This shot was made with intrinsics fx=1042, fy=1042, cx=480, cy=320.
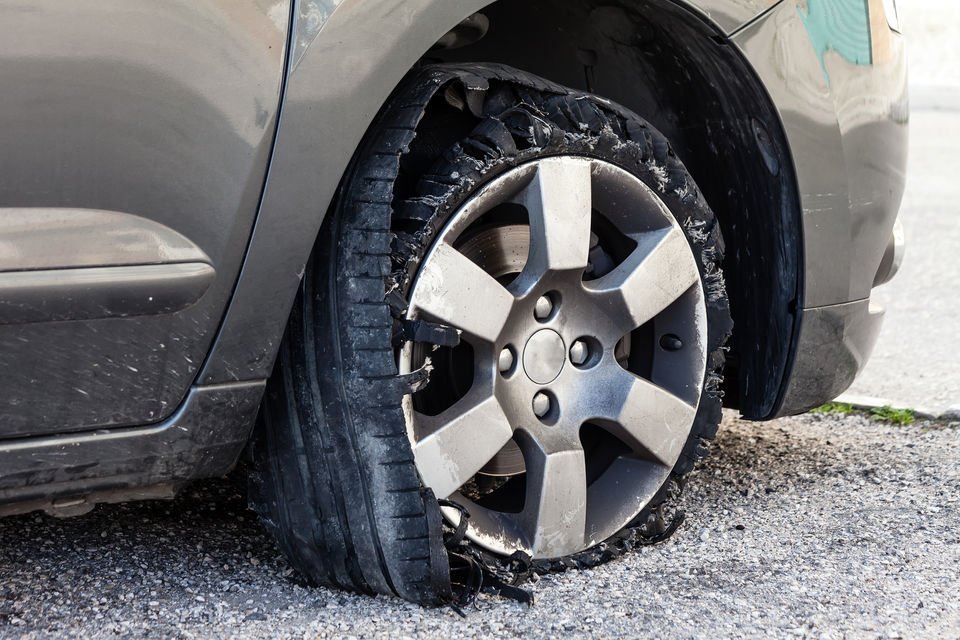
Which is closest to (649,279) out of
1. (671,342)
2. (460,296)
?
(671,342)

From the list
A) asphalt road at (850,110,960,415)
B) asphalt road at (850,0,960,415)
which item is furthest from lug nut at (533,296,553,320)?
asphalt road at (850,110,960,415)

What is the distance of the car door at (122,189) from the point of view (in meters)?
1.32

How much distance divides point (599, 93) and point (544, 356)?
27.0 inches

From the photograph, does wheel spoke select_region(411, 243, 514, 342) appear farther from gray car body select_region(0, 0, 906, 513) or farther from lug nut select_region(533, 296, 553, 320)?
gray car body select_region(0, 0, 906, 513)

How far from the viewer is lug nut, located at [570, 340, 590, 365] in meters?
1.96

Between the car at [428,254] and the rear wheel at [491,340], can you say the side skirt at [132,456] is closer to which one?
the car at [428,254]

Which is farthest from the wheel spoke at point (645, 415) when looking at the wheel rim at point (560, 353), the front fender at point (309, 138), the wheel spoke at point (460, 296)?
the front fender at point (309, 138)

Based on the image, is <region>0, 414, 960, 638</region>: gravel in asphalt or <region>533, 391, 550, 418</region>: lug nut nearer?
<region>0, 414, 960, 638</region>: gravel in asphalt

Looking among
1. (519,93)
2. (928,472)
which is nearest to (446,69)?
(519,93)

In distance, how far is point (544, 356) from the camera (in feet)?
6.20

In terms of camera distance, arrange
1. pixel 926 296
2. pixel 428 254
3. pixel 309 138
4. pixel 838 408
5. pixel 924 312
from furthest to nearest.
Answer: pixel 926 296 → pixel 924 312 → pixel 838 408 → pixel 428 254 → pixel 309 138

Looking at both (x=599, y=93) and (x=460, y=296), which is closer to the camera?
(x=460, y=296)

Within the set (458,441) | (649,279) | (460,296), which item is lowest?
(458,441)

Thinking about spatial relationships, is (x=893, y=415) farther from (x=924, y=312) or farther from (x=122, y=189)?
(x=122, y=189)
